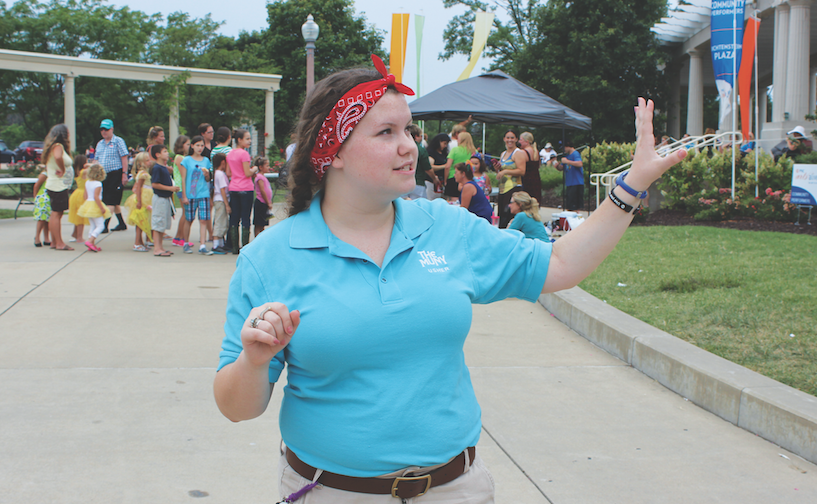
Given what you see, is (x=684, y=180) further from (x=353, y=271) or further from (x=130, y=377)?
(x=353, y=271)

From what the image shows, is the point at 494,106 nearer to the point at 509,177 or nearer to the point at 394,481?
the point at 509,177

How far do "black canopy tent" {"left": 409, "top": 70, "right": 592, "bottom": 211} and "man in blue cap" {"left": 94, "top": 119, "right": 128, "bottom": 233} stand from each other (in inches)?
204

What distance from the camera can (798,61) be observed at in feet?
67.9

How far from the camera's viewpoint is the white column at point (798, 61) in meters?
20.3

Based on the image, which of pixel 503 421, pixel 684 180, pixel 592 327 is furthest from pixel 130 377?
pixel 684 180

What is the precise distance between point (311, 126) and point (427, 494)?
96 centimetres

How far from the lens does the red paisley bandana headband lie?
174 cm

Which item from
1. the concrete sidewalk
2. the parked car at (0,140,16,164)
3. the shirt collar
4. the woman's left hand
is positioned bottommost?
the concrete sidewalk

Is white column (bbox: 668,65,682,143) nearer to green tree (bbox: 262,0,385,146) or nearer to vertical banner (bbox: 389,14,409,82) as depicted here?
green tree (bbox: 262,0,385,146)

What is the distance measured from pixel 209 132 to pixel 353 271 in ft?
33.2

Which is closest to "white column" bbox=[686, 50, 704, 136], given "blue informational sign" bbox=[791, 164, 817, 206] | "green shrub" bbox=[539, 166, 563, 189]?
"green shrub" bbox=[539, 166, 563, 189]

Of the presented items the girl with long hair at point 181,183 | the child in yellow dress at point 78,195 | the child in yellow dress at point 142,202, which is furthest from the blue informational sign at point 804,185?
the child in yellow dress at point 78,195

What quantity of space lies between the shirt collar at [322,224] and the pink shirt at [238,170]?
8141 millimetres

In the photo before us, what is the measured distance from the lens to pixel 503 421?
4.25 m
